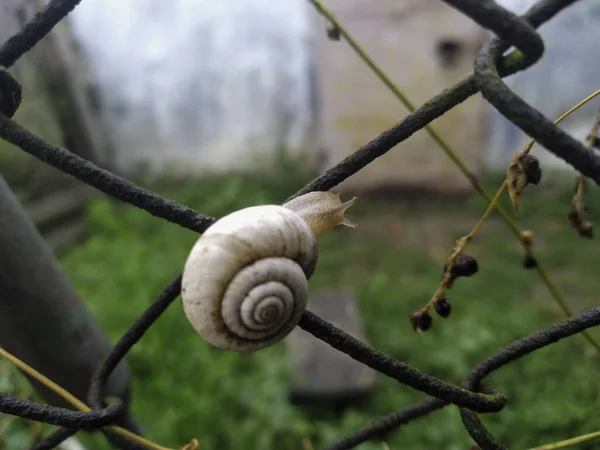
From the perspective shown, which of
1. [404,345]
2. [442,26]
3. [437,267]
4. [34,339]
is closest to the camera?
[34,339]

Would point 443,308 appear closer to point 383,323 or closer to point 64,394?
point 64,394

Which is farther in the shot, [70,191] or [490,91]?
[70,191]

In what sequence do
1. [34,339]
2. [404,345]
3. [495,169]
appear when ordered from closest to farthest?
[34,339] < [404,345] < [495,169]

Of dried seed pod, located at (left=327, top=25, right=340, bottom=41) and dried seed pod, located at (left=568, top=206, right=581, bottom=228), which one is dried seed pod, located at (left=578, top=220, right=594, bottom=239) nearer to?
dried seed pod, located at (left=568, top=206, right=581, bottom=228)

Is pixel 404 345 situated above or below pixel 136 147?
below

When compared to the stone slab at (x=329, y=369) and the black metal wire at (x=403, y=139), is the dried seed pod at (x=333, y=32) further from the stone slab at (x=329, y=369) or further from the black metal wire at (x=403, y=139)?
the stone slab at (x=329, y=369)

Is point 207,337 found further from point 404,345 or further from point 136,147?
point 136,147

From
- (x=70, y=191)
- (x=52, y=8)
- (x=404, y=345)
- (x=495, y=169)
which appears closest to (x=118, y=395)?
(x=52, y=8)

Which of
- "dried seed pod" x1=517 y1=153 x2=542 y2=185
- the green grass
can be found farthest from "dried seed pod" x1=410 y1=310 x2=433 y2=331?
the green grass

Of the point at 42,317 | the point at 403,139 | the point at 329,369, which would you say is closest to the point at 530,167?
the point at 403,139
